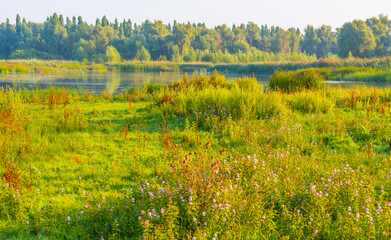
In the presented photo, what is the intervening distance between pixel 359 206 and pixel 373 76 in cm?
3013

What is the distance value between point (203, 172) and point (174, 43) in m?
97.7

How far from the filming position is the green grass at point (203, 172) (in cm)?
372

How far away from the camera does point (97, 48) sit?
106375 mm

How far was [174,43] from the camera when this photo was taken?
9888cm

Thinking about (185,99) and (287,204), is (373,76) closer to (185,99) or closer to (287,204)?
(185,99)

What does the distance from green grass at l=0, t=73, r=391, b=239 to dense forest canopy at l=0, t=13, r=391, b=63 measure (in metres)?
68.1

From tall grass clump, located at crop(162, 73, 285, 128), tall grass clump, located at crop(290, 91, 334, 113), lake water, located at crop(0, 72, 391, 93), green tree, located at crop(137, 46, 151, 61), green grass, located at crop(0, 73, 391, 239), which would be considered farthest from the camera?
green tree, located at crop(137, 46, 151, 61)

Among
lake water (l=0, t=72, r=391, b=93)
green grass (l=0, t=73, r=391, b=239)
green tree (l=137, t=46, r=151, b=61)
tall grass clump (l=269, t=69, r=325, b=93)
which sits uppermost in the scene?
green tree (l=137, t=46, r=151, b=61)

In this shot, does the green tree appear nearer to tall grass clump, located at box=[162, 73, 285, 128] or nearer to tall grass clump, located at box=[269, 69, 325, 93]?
tall grass clump, located at box=[269, 69, 325, 93]

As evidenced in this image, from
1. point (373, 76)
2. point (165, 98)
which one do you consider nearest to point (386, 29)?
point (373, 76)

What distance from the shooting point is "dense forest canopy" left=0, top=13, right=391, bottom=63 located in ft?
265

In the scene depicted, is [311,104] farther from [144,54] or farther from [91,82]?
[144,54]

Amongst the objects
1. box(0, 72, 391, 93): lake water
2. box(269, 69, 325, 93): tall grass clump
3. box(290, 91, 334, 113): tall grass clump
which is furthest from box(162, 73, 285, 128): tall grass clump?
box(0, 72, 391, 93): lake water

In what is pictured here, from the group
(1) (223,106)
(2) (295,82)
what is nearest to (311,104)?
(1) (223,106)
